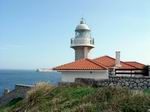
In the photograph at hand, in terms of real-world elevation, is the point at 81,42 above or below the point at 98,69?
above

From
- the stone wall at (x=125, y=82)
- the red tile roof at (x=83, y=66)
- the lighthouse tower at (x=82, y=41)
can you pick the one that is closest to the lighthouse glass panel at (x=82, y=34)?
the lighthouse tower at (x=82, y=41)

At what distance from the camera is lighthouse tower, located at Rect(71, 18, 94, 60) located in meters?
28.7

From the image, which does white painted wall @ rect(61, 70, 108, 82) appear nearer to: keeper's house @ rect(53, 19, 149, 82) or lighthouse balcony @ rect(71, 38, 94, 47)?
keeper's house @ rect(53, 19, 149, 82)

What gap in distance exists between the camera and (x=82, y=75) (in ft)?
70.0

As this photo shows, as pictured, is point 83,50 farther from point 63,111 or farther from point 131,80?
point 63,111

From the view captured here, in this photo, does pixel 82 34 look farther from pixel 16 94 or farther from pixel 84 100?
pixel 84 100

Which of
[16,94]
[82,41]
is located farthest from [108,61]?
[16,94]

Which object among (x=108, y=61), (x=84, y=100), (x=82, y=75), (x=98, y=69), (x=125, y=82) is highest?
(x=108, y=61)

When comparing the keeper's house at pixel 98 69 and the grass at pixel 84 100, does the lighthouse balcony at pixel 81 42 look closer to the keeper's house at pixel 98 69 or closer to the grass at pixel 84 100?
the keeper's house at pixel 98 69

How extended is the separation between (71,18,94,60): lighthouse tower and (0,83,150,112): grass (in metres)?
11.1

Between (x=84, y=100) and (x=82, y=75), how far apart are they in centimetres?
825

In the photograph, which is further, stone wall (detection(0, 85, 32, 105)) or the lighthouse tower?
the lighthouse tower

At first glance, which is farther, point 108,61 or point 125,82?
point 108,61

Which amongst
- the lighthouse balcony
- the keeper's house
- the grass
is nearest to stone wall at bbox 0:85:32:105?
the keeper's house
